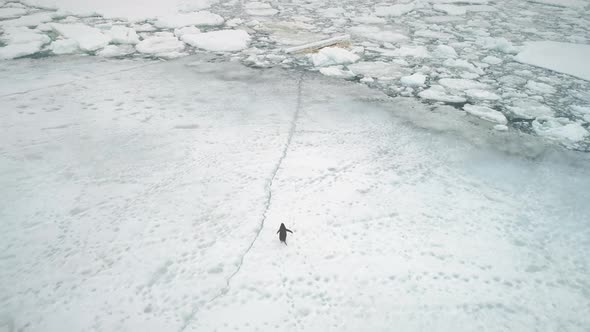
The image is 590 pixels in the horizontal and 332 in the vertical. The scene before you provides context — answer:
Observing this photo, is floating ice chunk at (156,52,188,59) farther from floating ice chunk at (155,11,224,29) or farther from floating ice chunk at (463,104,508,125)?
floating ice chunk at (463,104,508,125)

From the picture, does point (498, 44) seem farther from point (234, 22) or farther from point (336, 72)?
point (234, 22)

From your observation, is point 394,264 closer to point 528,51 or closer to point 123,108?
point 123,108

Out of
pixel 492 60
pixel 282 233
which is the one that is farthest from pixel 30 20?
pixel 492 60

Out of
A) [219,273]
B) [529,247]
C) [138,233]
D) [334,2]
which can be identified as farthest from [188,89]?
[334,2]

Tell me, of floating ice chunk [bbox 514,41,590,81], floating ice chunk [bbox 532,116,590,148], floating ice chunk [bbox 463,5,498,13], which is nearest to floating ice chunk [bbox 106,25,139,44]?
floating ice chunk [bbox 532,116,590,148]

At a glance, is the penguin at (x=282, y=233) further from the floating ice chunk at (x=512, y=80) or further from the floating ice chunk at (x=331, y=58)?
the floating ice chunk at (x=512, y=80)
